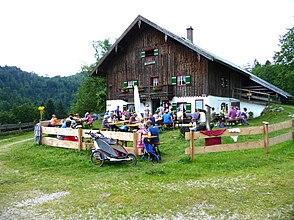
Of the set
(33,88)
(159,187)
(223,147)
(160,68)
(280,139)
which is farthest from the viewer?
(33,88)

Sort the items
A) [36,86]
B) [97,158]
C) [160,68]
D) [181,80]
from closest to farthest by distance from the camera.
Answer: [97,158] → [181,80] → [160,68] → [36,86]

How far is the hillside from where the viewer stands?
8824 cm

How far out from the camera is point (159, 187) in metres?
6.07

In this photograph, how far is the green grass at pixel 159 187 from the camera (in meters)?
4.71

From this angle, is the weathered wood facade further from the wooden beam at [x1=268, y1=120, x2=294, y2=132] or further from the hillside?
the hillside

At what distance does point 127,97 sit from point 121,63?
A: 3.46 meters

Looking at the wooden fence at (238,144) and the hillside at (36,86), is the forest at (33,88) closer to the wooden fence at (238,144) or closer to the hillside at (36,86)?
the hillside at (36,86)

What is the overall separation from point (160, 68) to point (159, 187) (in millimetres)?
18106

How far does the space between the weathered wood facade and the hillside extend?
62.5 meters

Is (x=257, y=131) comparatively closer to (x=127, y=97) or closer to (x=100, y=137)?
(x=100, y=137)

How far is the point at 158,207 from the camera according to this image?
4906 millimetres

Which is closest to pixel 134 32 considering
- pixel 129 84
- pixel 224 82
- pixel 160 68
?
pixel 160 68

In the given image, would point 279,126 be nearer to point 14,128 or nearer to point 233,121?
point 233,121

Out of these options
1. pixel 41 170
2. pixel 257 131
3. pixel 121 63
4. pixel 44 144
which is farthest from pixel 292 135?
pixel 121 63
